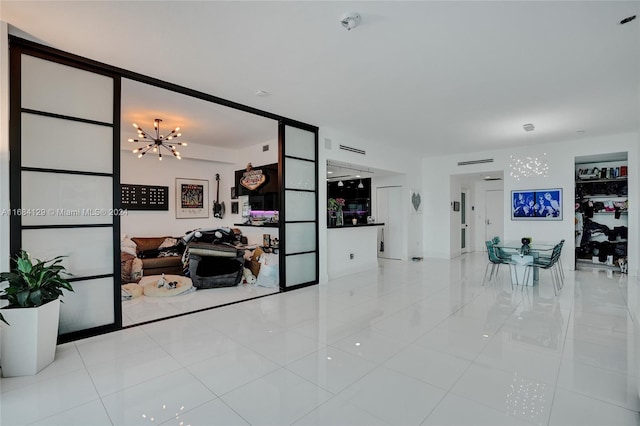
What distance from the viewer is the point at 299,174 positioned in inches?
213

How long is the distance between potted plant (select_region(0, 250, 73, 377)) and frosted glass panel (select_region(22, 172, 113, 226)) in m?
0.43

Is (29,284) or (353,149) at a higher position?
(353,149)

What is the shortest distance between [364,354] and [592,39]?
3.55 meters

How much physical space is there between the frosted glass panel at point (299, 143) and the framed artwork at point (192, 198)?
144 inches

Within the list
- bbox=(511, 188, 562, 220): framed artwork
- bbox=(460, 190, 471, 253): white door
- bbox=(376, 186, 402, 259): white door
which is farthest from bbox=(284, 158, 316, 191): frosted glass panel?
bbox=(460, 190, 471, 253): white door

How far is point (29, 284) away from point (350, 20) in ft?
11.2

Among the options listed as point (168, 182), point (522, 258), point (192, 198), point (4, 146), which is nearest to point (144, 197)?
point (168, 182)

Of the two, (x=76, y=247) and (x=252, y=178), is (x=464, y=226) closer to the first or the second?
(x=252, y=178)

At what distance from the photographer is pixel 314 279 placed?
222 inches

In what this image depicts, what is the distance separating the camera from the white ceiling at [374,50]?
2.46 metres

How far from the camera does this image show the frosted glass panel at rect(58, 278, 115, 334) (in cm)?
307

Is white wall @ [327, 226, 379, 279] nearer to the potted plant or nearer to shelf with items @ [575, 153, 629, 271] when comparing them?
the potted plant

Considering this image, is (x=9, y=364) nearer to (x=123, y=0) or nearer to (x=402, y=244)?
(x=123, y=0)

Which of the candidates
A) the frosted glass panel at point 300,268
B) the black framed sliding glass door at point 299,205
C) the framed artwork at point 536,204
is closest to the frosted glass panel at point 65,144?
the black framed sliding glass door at point 299,205
